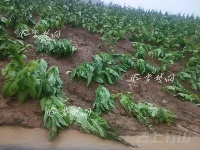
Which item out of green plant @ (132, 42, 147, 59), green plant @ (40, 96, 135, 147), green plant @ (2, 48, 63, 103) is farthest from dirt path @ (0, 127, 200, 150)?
green plant @ (132, 42, 147, 59)

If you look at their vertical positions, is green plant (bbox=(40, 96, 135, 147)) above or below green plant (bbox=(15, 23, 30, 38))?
below

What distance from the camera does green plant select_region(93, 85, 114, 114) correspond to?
18.4ft

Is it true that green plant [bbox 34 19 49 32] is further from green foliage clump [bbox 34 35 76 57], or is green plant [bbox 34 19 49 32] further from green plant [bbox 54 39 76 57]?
green plant [bbox 54 39 76 57]

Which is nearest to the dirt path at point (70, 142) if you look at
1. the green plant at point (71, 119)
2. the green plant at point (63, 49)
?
the green plant at point (71, 119)

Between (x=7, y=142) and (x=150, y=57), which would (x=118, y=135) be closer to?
(x=7, y=142)

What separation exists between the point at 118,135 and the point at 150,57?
202 inches

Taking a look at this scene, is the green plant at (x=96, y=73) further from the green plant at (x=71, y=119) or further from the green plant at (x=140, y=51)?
the green plant at (x=140, y=51)

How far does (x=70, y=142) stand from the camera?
176 inches

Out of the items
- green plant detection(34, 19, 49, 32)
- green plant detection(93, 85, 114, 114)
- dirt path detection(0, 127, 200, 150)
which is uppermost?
green plant detection(34, 19, 49, 32)

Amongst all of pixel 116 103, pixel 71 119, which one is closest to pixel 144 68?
pixel 116 103

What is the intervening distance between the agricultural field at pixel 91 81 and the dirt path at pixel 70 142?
131 millimetres

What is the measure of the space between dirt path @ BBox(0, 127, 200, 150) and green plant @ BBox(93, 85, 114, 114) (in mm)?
793

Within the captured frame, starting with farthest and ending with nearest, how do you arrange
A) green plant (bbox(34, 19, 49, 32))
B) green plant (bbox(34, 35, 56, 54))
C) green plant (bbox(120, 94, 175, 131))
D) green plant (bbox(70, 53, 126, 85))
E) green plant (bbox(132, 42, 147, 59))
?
green plant (bbox(132, 42, 147, 59)), green plant (bbox(34, 19, 49, 32)), green plant (bbox(34, 35, 56, 54)), green plant (bbox(70, 53, 126, 85)), green plant (bbox(120, 94, 175, 131))

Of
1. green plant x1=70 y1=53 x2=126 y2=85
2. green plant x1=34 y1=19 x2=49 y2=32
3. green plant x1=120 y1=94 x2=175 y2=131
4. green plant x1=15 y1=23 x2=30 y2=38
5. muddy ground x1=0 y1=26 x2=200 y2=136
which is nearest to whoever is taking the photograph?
muddy ground x1=0 y1=26 x2=200 y2=136
